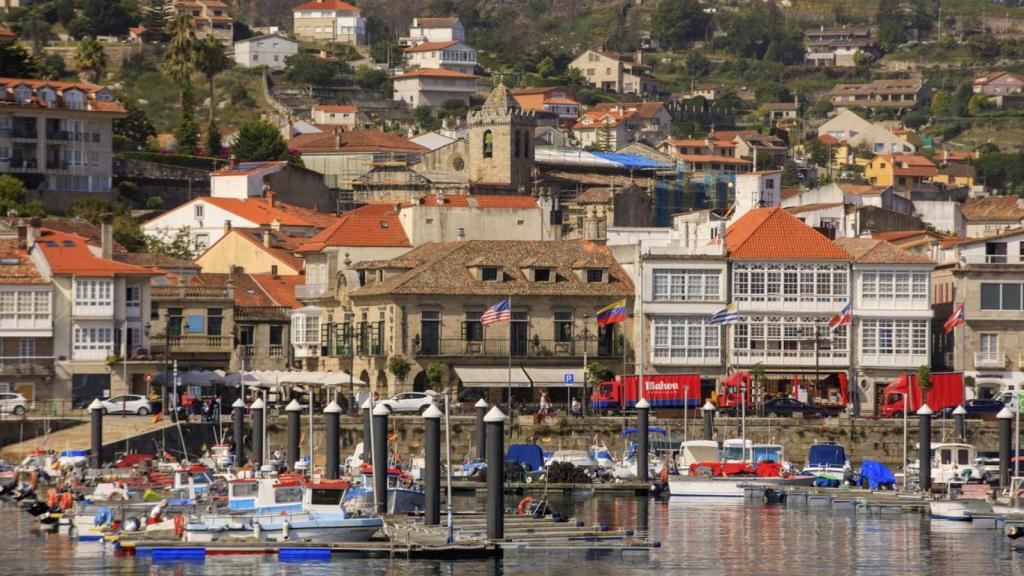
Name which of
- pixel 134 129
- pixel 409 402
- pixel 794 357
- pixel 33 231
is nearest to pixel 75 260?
pixel 33 231

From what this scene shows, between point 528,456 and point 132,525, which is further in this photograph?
point 528,456

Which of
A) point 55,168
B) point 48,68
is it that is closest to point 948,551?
point 55,168

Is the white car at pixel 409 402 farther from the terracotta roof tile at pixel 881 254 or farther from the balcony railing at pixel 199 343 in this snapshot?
the terracotta roof tile at pixel 881 254

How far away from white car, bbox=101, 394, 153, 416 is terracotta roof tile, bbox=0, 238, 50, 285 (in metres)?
6.98

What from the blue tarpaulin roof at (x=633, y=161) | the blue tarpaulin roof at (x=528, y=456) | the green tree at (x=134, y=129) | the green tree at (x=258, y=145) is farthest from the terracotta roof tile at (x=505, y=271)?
the blue tarpaulin roof at (x=633, y=161)

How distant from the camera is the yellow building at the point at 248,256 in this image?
129m

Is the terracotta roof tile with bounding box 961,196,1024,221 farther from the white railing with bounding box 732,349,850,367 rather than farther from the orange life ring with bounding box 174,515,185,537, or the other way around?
the orange life ring with bounding box 174,515,185,537

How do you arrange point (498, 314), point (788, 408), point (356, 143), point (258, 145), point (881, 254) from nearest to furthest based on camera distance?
point (498, 314) < point (788, 408) < point (881, 254) < point (258, 145) < point (356, 143)

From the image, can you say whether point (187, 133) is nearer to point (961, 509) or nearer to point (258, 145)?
point (258, 145)

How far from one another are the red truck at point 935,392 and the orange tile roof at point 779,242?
7.04 meters

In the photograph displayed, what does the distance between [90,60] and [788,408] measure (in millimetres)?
104692

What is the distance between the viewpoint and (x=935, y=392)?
102 metres

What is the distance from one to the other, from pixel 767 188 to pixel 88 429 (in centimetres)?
8796

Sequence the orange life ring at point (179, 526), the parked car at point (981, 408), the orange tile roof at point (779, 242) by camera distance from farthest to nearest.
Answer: the orange tile roof at point (779, 242), the parked car at point (981, 408), the orange life ring at point (179, 526)
